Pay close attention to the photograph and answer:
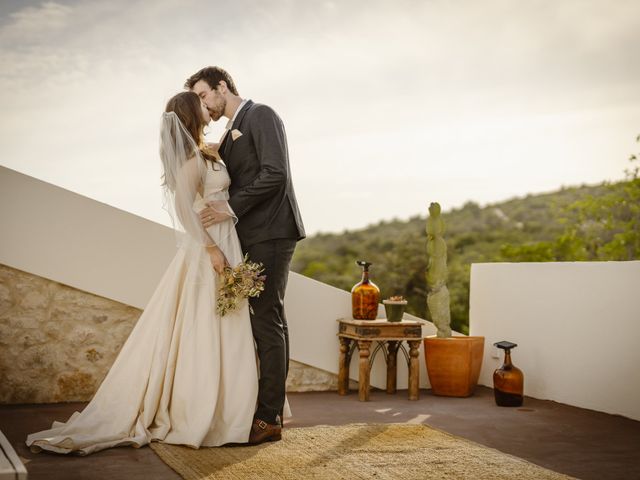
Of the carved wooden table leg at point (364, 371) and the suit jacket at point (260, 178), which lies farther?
the carved wooden table leg at point (364, 371)

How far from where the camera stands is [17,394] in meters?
4.35

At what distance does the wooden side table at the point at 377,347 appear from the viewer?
15.9 ft

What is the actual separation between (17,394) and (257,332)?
176 cm

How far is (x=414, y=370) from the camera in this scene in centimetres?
499

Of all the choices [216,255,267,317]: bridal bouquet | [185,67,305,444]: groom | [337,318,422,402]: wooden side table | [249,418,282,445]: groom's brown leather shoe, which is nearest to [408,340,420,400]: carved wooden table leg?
[337,318,422,402]: wooden side table

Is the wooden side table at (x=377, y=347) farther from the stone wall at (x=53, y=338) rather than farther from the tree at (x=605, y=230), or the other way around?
the tree at (x=605, y=230)

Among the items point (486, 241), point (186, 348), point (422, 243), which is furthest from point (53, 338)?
point (486, 241)

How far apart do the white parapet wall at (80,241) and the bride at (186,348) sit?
1.11 metres

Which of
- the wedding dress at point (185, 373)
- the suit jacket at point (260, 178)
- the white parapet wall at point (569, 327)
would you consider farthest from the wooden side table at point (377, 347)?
the wedding dress at point (185, 373)

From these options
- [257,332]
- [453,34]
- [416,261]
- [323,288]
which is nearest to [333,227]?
[416,261]

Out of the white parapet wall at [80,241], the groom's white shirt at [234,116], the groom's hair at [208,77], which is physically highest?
the groom's hair at [208,77]

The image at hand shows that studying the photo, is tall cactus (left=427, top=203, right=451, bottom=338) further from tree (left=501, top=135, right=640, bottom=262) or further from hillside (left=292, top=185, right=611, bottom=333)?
hillside (left=292, top=185, right=611, bottom=333)

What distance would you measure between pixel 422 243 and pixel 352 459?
47.4ft

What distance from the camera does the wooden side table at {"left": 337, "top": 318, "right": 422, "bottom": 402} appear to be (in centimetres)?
486
